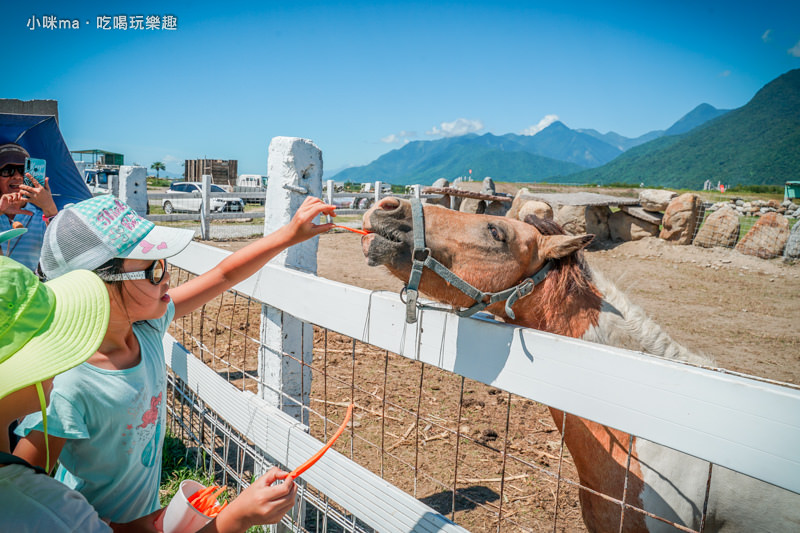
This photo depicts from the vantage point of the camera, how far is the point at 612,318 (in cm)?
212

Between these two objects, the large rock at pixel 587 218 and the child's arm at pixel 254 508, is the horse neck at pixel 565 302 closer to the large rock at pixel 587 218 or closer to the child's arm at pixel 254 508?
the child's arm at pixel 254 508

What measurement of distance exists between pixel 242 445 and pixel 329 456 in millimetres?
774

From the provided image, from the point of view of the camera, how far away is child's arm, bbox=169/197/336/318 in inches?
71.6

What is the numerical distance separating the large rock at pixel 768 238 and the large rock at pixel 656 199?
231 cm

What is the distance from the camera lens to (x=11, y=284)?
77cm

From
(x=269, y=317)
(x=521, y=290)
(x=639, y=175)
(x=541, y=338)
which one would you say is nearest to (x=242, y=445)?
(x=269, y=317)

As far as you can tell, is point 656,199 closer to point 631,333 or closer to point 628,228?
point 628,228

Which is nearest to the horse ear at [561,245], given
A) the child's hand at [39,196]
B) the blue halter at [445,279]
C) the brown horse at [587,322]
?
the brown horse at [587,322]

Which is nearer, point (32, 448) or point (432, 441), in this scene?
point (32, 448)

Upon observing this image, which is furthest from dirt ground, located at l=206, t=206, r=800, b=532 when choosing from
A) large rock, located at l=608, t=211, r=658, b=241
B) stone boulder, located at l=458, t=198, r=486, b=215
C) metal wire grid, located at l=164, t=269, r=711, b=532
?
stone boulder, located at l=458, t=198, r=486, b=215

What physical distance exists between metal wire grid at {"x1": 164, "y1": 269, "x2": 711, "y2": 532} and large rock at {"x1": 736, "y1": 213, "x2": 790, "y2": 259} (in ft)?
34.7

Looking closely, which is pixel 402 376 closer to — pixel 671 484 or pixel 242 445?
pixel 242 445

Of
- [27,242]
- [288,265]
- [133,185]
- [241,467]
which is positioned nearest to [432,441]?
[241,467]

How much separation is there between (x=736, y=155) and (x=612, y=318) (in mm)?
174480
